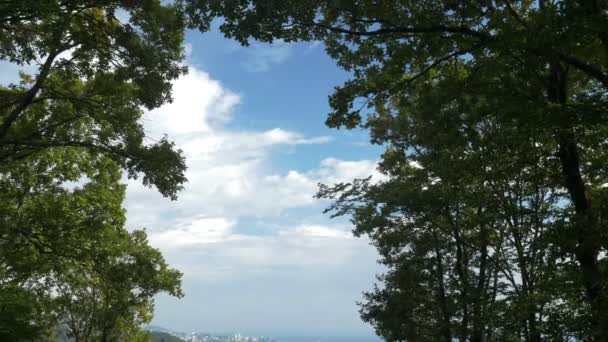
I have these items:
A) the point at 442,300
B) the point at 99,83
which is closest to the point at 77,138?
the point at 99,83

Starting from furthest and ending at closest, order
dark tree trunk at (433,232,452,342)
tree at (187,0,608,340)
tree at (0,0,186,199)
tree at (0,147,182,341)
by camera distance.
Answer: dark tree trunk at (433,232,452,342), tree at (0,147,182,341), tree at (0,0,186,199), tree at (187,0,608,340)

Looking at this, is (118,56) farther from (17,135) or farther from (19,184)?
(19,184)

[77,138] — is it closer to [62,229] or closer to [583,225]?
[62,229]

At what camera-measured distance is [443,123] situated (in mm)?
11945

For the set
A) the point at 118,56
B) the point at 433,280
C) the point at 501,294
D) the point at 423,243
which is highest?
the point at 118,56

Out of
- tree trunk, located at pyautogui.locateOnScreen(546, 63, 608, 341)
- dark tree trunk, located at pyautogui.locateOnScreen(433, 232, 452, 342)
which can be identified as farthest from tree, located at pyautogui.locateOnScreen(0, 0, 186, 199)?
dark tree trunk, located at pyautogui.locateOnScreen(433, 232, 452, 342)

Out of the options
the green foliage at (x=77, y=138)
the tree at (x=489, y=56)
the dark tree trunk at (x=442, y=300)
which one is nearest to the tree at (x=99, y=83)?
the green foliage at (x=77, y=138)

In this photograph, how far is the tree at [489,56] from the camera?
8312 millimetres

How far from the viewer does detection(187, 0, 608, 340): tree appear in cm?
831

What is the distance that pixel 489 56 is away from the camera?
11102mm

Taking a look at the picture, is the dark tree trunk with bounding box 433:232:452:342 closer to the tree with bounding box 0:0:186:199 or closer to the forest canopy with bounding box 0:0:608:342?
the forest canopy with bounding box 0:0:608:342

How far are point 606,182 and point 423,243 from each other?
9.76 m

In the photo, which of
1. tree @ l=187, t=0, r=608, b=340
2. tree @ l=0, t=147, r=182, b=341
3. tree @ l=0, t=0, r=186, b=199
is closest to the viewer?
tree @ l=187, t=0, r=608, b=340

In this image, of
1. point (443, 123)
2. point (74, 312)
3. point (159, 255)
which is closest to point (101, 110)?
point (443, 123)
